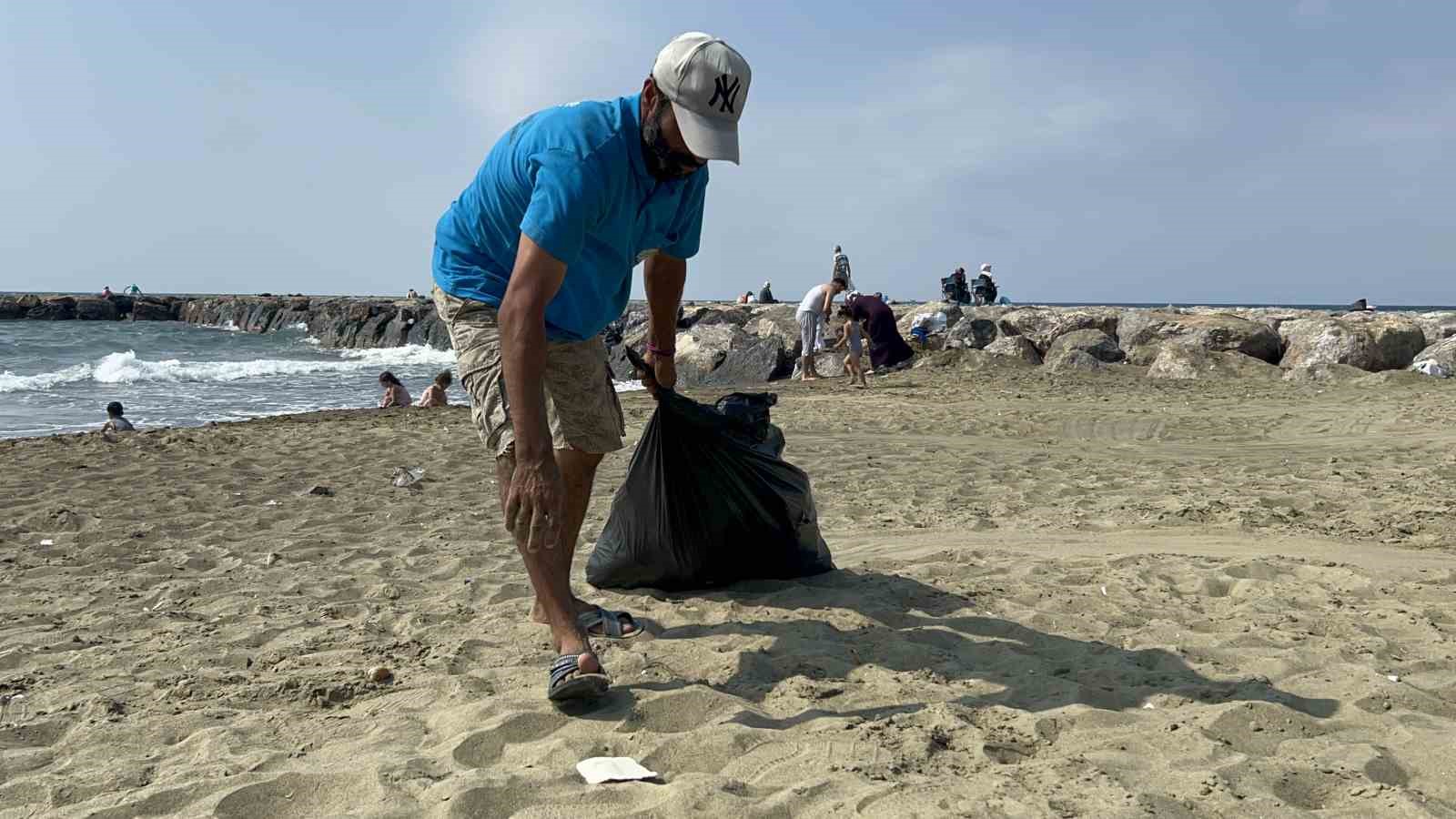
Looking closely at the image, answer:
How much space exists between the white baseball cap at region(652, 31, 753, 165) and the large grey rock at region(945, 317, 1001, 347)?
43.1ft

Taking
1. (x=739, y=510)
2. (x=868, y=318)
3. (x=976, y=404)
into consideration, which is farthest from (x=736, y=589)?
(x=868, y=318)

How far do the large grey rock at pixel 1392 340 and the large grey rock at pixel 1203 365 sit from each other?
1.15 m

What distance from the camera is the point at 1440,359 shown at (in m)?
11.5

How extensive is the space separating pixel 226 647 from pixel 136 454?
15.1ft

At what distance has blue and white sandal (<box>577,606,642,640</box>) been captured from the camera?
2928mm

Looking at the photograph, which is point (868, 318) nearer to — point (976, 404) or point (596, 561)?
point (976, 404)

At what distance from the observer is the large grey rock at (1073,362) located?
1277 cm

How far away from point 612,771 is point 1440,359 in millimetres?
12552

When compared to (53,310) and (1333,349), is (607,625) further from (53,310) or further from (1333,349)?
(53,310)

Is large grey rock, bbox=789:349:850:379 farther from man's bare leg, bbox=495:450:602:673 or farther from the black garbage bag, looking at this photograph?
man's bare leg, bbox=495:450:602:673

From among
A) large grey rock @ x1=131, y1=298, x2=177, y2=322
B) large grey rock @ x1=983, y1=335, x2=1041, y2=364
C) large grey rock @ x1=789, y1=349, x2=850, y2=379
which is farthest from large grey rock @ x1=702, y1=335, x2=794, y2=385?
large grey rock @ x1=131, y1=298, x2=177, y2=322

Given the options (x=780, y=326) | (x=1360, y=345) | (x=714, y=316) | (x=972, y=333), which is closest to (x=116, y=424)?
(x=780, y=326)

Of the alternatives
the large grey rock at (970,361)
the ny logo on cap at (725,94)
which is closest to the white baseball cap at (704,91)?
the ny logo on cap at (725,94)

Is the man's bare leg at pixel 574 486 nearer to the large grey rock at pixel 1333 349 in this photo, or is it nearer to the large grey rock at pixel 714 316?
the large grey rock at pixel 1333 349
